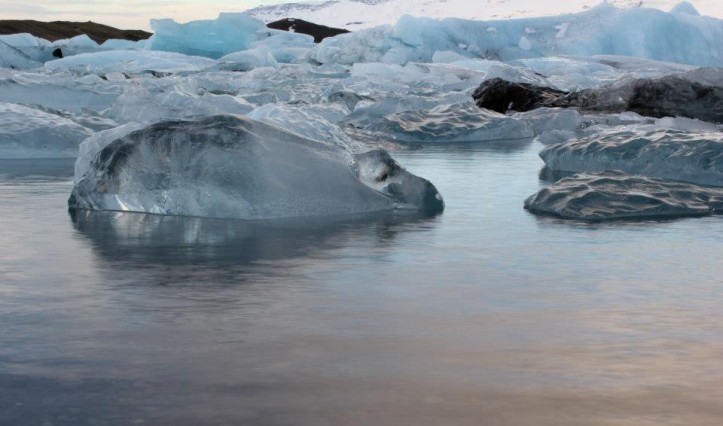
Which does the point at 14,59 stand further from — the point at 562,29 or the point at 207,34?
the point at 562,29

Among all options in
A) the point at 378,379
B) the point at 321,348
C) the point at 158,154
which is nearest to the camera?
the point at 378,379

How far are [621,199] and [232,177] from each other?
1.65 metres

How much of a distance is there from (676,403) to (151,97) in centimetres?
1028

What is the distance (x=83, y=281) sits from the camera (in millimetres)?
2850

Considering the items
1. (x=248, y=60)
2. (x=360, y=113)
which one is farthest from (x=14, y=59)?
(x=360, y=113)

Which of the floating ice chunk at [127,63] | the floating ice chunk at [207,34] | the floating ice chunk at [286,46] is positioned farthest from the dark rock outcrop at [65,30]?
the floating ice chunk at [127,63]

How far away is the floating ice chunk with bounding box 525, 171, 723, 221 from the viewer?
4.37 m

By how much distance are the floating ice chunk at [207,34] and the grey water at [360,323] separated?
3126cm

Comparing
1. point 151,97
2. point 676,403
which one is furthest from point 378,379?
point 151,97

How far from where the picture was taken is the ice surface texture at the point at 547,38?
30.2 meters

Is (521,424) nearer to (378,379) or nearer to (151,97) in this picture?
(378,379)

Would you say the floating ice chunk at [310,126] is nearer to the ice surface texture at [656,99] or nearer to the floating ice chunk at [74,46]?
the ice surface texture at [656,99]

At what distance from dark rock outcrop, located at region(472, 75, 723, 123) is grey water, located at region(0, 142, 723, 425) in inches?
354

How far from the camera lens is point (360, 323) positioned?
2.33 metres
